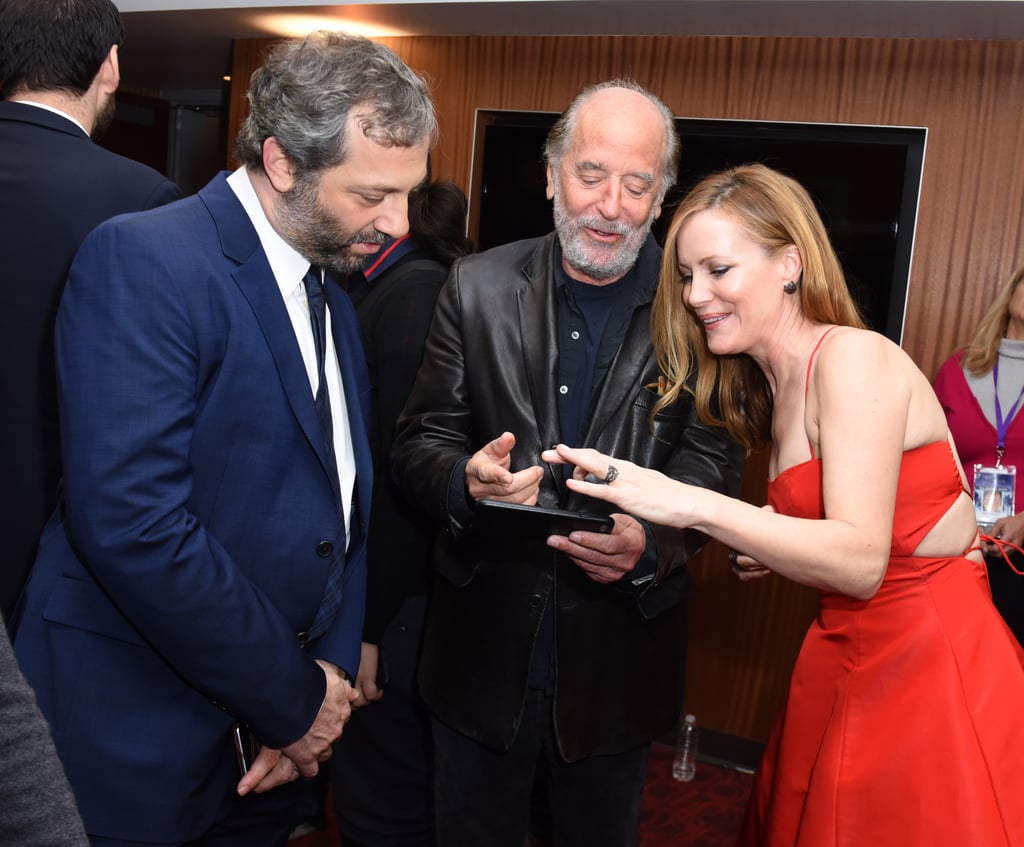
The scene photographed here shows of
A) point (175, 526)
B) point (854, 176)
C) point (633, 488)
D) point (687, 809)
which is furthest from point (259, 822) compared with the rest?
point (854, 176)

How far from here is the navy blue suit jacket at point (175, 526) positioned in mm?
1374

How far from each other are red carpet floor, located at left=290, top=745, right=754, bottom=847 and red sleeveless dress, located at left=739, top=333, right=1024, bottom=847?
5.28 ft

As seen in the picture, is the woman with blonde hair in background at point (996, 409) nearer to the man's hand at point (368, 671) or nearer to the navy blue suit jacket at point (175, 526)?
the man's hand at point (368, 671)

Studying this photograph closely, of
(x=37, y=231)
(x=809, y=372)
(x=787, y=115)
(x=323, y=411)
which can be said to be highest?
(x=787, y=115)

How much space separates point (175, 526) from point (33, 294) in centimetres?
80

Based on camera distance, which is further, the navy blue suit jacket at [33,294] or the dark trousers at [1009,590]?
the dark trousers at [1009,590]

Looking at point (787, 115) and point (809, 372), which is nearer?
point (809, 372)

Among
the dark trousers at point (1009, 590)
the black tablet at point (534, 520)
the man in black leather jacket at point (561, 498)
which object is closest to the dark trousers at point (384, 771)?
the man in black leather jacket at point (561, 498)

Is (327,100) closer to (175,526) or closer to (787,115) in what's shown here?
(175,526)

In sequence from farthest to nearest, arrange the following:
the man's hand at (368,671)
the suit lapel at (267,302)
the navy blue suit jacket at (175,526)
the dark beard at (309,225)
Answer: the man's hand at (368,671), the dark beard at (309,225), the suit lapel at (267,302), the navy blue suit jacket at (175,526)

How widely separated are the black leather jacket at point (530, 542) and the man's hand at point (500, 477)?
12 cm

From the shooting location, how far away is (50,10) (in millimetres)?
2086

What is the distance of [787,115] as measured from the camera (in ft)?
13.4

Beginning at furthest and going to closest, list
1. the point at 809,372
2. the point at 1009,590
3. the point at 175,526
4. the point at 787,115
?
the point at 787,115, the point at 1009,590, the point at 809,372, the point at 175,526
